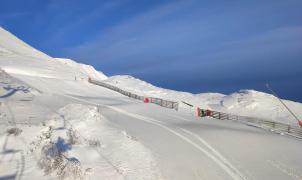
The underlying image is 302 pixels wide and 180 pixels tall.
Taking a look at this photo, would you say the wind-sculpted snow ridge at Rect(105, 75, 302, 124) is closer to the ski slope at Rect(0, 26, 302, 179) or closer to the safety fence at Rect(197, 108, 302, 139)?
the safety fence at Rect(197, 108, 302, 139)

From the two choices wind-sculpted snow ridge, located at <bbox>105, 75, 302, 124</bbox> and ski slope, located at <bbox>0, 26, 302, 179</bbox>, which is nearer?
ski slope, located at <bbox>0, 26, 302, 179</bbox>

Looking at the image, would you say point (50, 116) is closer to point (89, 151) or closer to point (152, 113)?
point (89, 151)

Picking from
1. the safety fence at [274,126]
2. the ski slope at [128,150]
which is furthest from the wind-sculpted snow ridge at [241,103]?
the ski slope at [128,150]

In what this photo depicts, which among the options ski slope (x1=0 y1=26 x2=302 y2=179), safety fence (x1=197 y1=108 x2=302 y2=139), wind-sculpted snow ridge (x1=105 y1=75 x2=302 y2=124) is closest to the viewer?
ski slope (x1=0 y1=26 x2=302 y2=179)

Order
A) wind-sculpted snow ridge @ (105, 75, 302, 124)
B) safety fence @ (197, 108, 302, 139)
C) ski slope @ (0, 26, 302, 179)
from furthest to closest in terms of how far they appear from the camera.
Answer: wind-sculpted snow ridge @ (105, 75, 302, 124)
safety fence @ (197, 108, 302, 139)
ski slope @ (0, 26, 302, 179)

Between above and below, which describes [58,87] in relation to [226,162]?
above

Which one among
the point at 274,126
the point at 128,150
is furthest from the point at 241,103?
the point at 128,150

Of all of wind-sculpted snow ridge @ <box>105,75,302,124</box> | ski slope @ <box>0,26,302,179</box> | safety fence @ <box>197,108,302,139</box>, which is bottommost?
ski slope @ <box>0,26,302,179</box>

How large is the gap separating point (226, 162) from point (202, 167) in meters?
2.16

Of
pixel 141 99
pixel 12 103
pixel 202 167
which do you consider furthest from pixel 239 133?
pixel 141 99

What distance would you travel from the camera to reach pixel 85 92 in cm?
7112

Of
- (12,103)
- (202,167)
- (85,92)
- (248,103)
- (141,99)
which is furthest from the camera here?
(248,103)

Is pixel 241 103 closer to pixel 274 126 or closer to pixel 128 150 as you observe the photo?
pixel 274 126

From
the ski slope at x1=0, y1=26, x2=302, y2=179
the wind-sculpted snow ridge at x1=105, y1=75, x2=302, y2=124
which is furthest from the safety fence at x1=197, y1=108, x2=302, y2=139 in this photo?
the wind-sculpted snow ridge at x1=105, y1=75, x2=302, y2=124
